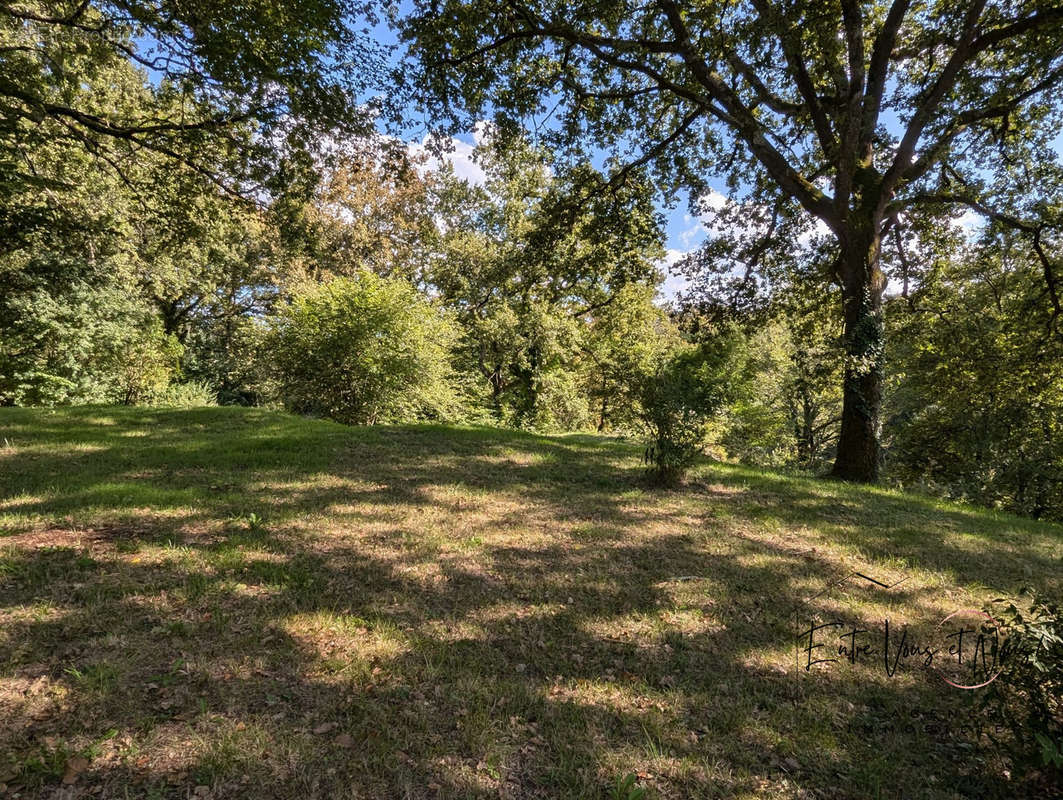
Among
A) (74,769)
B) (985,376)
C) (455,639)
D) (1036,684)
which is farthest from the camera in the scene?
(985,376)

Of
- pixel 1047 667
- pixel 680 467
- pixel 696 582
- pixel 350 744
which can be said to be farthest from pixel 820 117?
pixel 350 744

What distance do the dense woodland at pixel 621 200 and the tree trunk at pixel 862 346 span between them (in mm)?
54

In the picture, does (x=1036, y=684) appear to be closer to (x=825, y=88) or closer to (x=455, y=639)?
(x=455, y=639)

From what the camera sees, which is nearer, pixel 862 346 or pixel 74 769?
pixel 74 769

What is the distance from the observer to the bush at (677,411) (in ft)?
23.3

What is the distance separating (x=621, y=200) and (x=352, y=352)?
8483 mm

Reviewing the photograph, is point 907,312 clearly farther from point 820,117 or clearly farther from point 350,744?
point 350,744

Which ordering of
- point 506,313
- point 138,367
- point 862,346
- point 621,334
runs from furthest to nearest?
point 621,334
point 506,313
point 138,367
point 862,346

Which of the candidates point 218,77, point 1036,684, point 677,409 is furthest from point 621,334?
point 1036,684

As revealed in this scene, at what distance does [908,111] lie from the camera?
363 inches

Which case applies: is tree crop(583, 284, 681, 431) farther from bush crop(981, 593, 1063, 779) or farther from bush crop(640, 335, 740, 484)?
bush crop(981, 593, 1063, 779)

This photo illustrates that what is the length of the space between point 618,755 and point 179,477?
6.61 metres

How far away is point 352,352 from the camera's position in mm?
13258

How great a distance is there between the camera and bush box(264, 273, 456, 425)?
516 inches
